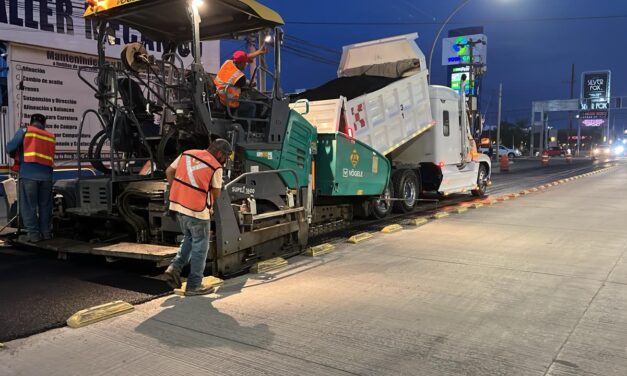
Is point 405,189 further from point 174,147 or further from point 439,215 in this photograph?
point 174,147

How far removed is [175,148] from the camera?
682 centimetres

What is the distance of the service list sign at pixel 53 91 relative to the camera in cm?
1204

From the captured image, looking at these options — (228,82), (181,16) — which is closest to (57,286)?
(228,82)

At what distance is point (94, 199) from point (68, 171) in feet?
19.7

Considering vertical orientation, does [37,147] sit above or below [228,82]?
below

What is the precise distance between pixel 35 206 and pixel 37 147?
80 cm

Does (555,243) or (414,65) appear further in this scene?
(414,65)

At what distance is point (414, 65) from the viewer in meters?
11.6

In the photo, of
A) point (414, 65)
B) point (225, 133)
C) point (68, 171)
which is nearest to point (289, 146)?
point (225, 133)

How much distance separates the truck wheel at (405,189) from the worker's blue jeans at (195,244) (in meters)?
6.82

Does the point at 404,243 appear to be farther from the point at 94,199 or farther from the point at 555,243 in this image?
the point at 94,199

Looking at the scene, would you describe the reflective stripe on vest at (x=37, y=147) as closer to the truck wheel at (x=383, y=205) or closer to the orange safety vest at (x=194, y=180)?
the orange safety vest at (x=194, y=180)

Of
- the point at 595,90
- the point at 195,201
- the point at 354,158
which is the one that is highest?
the point at 595,90

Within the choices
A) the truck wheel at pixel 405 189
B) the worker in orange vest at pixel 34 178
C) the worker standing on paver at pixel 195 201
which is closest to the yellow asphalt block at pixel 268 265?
the worker standing on paver at pixel 195 201
